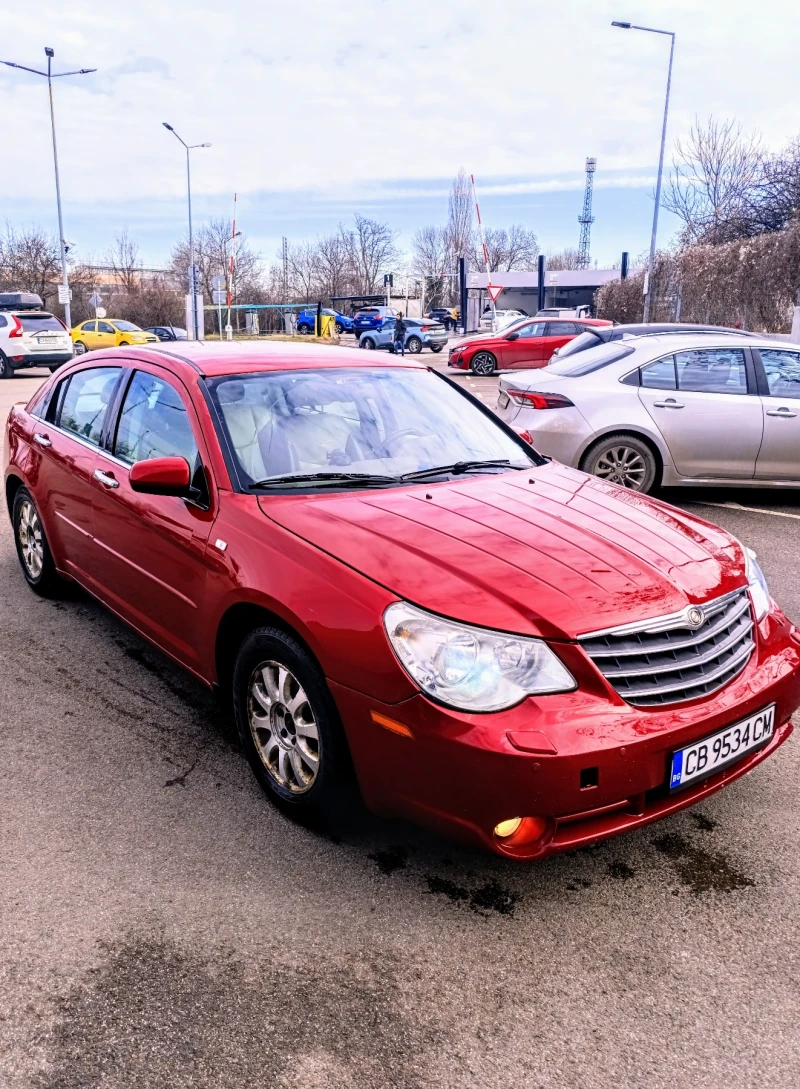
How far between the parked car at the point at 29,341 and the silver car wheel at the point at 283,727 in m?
21.2

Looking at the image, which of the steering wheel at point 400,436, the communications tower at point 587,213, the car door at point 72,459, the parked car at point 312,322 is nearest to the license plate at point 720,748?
Answer: the steering wheel at point 400,436

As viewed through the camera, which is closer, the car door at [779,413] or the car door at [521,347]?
the car door at [779,413]

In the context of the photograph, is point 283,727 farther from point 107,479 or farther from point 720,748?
point 107,479

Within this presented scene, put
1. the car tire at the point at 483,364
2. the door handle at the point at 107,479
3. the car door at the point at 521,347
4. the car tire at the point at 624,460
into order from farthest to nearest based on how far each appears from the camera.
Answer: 1. the car tire at the point at 483,364
2. the car door at the point at 521,347
3. the car tire at the point at 624,460
4. the door handle at the point at 107,479

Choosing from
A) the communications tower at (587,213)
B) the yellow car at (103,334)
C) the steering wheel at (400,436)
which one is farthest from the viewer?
the communications tower at (587,213)

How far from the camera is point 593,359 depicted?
8.13 m

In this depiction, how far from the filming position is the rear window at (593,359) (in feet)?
26.1

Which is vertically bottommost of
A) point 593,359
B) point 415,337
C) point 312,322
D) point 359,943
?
point 359,943

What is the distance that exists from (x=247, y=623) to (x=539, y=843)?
4.09ft

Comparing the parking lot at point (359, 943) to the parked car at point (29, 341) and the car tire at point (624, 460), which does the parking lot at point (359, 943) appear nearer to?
the car tire at point (624, 460)

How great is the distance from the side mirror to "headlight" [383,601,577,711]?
1.22m

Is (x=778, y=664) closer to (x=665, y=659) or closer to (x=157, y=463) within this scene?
(x=665, y=659)

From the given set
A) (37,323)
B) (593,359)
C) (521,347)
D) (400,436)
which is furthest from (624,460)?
(37,323)

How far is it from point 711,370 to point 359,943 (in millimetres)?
6542
